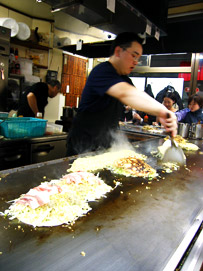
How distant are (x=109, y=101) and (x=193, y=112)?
10.4ft

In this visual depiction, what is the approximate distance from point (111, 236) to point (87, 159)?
1.11m

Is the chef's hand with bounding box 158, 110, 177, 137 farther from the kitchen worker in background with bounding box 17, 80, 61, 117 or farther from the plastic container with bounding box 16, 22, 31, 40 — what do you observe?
the plastic container with bounding box 16, 22, 31, 40

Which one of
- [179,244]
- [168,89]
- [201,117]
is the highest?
[168,89]

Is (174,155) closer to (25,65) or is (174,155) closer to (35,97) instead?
(35,97)

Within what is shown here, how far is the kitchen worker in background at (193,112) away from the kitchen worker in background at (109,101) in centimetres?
265

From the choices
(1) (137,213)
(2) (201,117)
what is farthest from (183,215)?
(2) (201,117)

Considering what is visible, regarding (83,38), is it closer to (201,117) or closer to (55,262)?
(201,117)

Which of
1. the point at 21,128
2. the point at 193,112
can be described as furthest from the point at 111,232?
the point at 193,112

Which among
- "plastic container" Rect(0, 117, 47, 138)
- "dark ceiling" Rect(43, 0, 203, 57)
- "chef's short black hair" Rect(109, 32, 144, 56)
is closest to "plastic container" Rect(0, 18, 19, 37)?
"dark ceiling" Rect(43, 0, 203, 57)

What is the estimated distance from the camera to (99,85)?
2.06 meters

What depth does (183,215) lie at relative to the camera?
1272 mm

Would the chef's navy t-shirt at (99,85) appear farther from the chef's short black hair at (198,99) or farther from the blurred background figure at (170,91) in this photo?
the blurred background figure at (170,91)

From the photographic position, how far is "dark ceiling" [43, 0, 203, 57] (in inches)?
105

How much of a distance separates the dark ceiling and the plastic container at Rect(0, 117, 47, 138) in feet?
5.03
